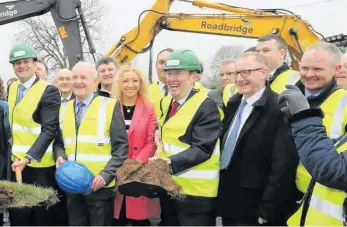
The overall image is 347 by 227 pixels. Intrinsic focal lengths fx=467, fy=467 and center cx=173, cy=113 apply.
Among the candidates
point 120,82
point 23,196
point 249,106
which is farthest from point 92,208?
point 249,106

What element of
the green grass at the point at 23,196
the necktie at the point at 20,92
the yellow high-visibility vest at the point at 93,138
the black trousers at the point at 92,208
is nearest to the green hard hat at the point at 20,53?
the necktie at the point at 20,92

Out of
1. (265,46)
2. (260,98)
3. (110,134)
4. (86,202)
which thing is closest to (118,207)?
(86,202)

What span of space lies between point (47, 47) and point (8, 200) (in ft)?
119

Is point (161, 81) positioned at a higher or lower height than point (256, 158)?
higher

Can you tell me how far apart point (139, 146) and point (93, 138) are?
0.53 m

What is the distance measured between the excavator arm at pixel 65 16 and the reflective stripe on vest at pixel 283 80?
684cm

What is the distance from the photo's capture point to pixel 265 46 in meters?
4.90

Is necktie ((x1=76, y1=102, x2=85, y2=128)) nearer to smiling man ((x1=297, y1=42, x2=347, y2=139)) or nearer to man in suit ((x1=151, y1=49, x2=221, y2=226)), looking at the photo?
man in suit ((x1=151, y1=49, x2=221, y2=226))

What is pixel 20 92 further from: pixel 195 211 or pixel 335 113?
Result: pixel 335 113

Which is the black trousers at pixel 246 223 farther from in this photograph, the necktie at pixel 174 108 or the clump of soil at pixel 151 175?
the necktie at pixel 174 108

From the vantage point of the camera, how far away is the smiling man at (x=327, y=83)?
121 inches

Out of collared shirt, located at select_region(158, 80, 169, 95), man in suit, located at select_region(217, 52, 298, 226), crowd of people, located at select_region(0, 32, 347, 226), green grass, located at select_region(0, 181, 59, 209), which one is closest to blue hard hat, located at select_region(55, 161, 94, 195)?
crowd of people, located at select_region(0, 32, 347, 226)

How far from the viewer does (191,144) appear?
12.7ft

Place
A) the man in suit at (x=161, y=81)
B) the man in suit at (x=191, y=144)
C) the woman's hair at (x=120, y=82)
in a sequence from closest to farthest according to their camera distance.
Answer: the man in suit at (x=191, y=144), the woman's hair at (x=120, y=82), the man in suit at (x=161, y=81)
